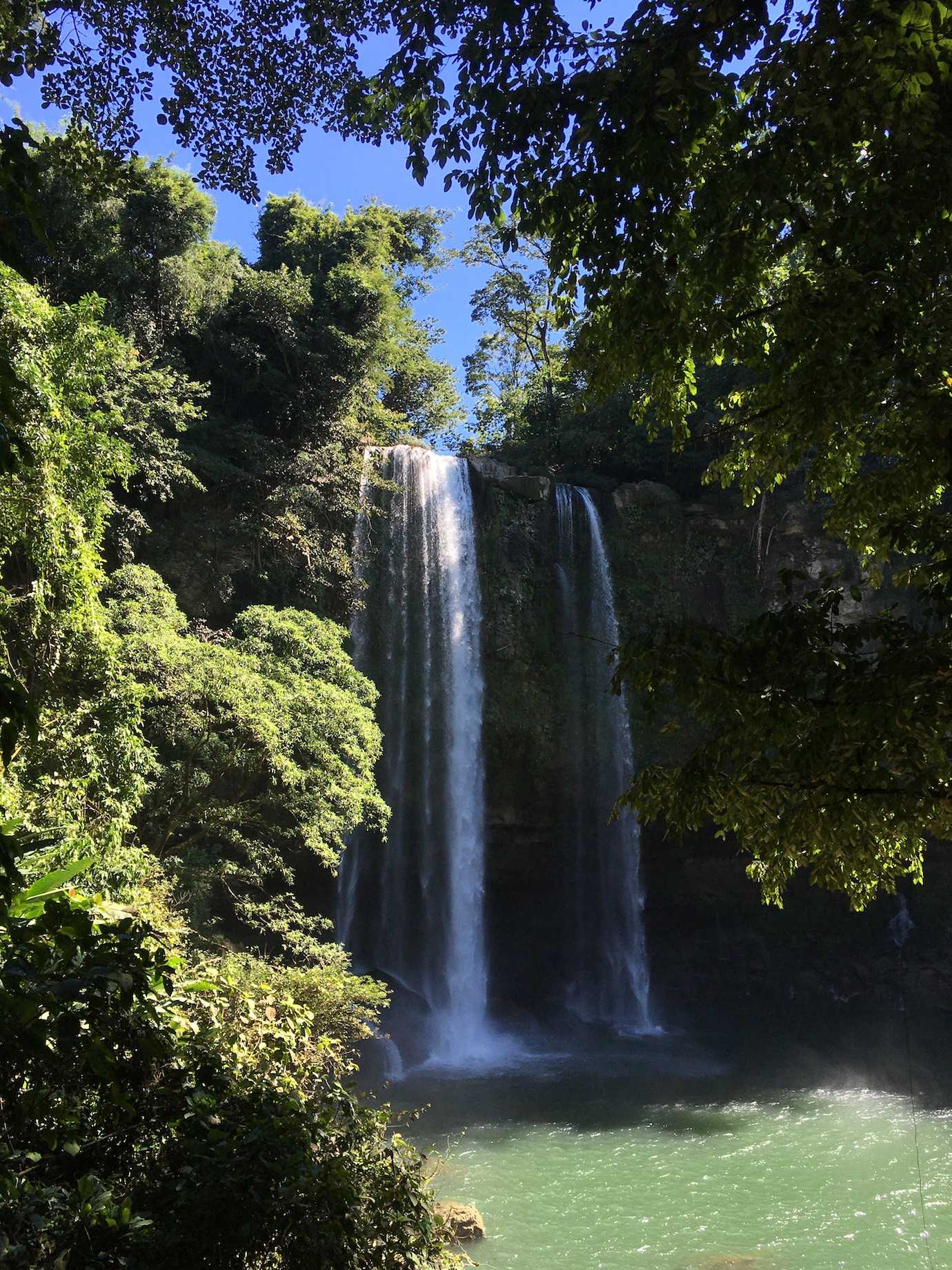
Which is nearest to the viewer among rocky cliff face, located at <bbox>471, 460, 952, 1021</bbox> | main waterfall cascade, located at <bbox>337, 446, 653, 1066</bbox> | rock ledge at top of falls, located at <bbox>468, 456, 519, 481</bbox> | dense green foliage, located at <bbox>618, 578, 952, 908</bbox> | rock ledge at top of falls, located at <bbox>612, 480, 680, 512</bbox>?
dense green foliage, located at <bbox>618, 578, 952, 908</bbox>

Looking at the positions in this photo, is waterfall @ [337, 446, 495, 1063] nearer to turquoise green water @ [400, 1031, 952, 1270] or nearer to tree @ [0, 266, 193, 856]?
turquoise green water @ [400, 1031, 952, 1270]

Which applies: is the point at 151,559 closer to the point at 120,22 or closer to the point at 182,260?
the point at 182,260

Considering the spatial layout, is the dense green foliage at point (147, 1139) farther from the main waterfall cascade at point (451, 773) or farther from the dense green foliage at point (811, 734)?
the main waterfall cascade at point (451, 773)

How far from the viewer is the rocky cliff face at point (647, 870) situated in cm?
1717

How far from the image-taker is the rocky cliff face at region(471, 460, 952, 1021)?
A: 17172mm

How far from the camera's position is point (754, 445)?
14.9 feet

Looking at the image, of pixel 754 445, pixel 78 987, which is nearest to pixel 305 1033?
pixel 78 987

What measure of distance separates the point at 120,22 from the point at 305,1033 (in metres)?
5.39

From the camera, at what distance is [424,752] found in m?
17.0

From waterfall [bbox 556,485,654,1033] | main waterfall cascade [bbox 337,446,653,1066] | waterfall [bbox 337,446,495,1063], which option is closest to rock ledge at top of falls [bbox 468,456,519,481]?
main waterfall cascade [bbox 337,446,653,1066]

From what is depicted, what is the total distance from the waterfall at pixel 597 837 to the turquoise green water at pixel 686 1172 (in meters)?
3.65

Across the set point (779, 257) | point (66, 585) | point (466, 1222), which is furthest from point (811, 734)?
point (66, 585)

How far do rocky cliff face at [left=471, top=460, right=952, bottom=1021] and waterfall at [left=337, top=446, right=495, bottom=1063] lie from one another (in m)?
0.56

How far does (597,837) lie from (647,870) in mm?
1216
